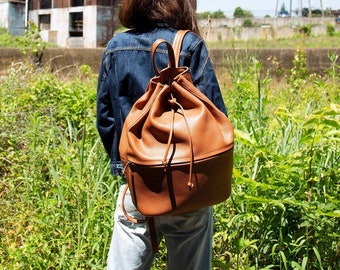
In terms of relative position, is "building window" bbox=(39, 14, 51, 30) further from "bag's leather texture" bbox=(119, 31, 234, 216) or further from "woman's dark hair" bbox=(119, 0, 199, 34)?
"bag's leather texture" bbox=(119, 31, 234, 216)

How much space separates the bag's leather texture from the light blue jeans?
0.53 feet

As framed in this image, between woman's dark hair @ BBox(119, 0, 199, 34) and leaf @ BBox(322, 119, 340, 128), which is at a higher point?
woman's dark hair @ BBox(119, 0, 199, 34)

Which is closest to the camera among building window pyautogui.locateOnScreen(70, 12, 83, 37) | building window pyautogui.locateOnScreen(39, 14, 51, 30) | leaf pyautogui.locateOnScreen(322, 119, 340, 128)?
leaf pyautogui.locateOnScreen(322, 119, 340, 128)

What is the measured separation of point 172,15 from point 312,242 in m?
1.50

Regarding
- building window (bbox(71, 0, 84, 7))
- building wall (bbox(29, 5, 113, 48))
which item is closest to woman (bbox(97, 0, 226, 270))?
building wall (bbox(29, 5, 113, 48))

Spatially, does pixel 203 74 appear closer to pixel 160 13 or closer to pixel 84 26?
pixel 160 13

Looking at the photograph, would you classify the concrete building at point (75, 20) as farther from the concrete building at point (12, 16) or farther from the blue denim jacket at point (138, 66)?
the blue denim jacket at point (138, 66)

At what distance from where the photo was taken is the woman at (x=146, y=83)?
199 cm

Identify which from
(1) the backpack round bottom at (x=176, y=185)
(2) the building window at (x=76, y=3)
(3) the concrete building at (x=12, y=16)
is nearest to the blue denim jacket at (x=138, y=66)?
(1) the backpack round bottom at (x=176, y=185)

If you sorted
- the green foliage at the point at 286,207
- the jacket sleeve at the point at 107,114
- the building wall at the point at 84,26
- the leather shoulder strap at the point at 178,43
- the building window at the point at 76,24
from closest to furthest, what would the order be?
the leather shoulder strap at the point at 178,43
the jacket sleeve at the point at 107,114
the green foliage at the point at 286,207
the building wall at the point at 84,26
the building window at the point at 76,24

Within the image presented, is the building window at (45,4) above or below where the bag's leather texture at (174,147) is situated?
above

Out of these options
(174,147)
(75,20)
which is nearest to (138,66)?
(174,147)

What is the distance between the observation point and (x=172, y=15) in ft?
6.64

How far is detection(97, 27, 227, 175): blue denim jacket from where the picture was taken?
199cm
